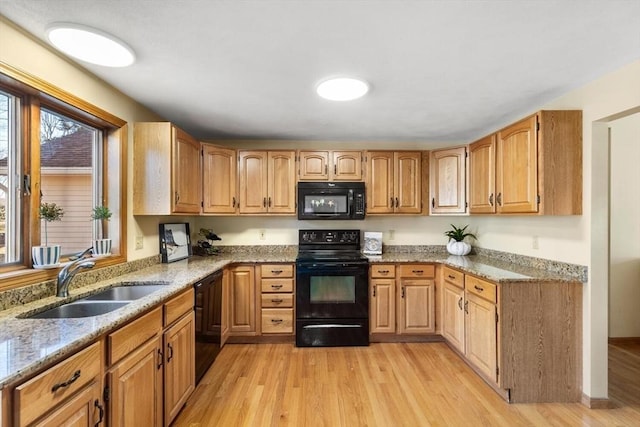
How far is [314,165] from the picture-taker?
11.2ft

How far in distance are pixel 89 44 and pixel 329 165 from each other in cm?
230

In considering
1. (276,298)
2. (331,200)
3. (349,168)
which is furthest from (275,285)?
(349,168)

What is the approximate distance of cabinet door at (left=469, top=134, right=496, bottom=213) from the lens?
8.82ft

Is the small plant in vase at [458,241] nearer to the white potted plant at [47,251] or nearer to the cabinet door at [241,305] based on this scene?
the cabinet door at [241,305]

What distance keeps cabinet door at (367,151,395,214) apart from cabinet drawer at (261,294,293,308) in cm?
133

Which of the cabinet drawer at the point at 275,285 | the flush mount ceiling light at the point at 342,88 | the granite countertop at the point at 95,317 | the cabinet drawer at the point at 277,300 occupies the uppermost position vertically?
the flush mount ceiling light at the point at 342,88

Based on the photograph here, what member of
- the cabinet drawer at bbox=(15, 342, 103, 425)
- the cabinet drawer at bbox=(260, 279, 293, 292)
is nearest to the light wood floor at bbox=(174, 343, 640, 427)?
the cabinet drawer at bbox=(260, 279, 293, 292)

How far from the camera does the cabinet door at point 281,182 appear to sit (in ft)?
11.1

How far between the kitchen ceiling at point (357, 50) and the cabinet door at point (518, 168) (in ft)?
0.93

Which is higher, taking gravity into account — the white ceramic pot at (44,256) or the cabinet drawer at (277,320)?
the white ceramic pot at (44,256)

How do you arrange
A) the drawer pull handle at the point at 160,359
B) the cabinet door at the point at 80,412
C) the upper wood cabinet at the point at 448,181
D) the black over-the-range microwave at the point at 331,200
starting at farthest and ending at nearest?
the black over-the-range microwave at the point at 331,200
the upper wood cabinet at the point at 448,181
the drawer pull handle at the point at 160,359
the cabinet door at the point at 80,412

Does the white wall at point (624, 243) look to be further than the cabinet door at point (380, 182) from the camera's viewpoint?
No

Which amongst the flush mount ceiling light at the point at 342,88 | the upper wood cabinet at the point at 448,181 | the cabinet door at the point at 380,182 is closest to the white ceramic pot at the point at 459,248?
the upper wood cabinet at the point at 448,181

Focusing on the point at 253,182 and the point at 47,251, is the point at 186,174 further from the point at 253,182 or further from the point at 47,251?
the point at 47,251
